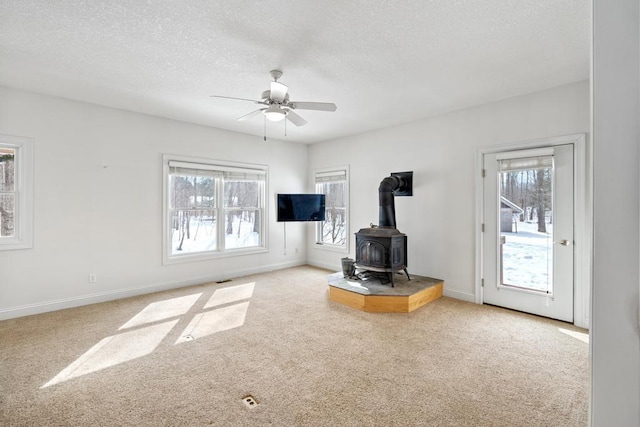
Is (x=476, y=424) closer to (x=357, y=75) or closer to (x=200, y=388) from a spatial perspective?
(x=200, y=388)

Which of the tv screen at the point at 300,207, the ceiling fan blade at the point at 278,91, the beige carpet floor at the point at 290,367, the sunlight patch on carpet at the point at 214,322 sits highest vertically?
the ceiling fan blade at the point at 278,91

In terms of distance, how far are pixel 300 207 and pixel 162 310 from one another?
3.05 metres

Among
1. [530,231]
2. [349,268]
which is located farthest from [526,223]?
[349,268]

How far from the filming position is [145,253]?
455 centimetres

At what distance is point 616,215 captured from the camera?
1.75 feet

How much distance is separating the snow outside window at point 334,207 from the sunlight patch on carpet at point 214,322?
8.64ft

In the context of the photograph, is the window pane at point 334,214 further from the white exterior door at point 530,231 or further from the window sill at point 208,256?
the white exterior door at point 530,231

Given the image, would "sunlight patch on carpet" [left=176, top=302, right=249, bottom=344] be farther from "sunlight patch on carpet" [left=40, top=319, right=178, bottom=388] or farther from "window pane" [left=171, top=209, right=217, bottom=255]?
"window pane" [left=171, top=209, right=217, bottom=255]

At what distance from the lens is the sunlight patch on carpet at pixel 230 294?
4145 mm

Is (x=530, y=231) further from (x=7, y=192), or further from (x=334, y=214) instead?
(x=7, y=192)

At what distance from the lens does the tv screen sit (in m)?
5.98

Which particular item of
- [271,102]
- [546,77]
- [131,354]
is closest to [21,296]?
[131,354]

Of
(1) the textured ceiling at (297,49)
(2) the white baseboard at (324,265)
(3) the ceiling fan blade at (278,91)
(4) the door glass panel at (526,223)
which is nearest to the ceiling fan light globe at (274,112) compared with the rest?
(3) the ceiling fan blade at (278,91)

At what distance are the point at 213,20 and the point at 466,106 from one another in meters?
3.39
